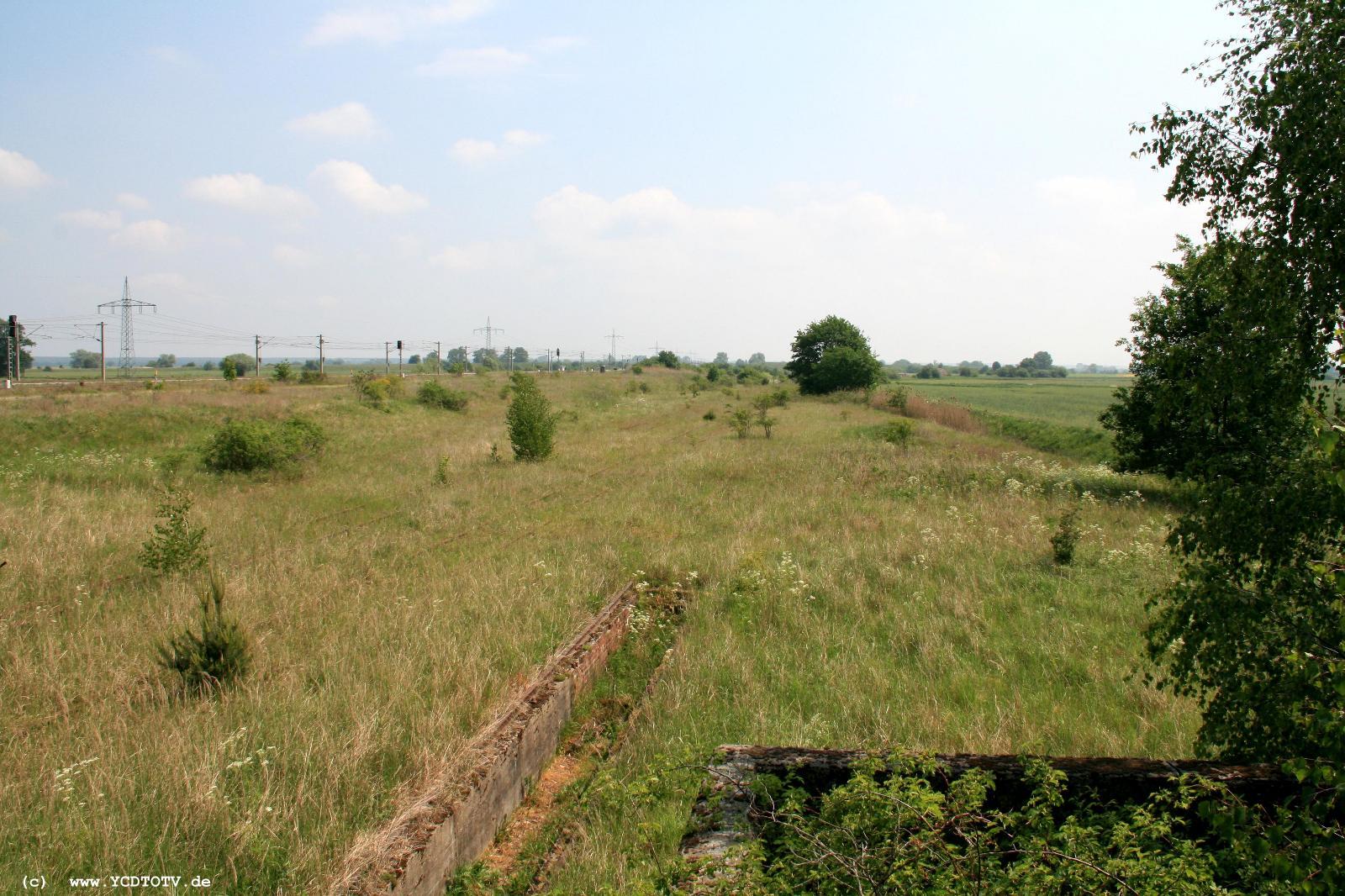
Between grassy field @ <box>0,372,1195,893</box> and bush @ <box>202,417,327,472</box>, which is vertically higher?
bush @ <box>202,417,327,472</box>

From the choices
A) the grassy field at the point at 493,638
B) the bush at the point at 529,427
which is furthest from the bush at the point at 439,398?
the grassy field at the point at 493,638

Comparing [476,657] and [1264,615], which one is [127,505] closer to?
[476,657]

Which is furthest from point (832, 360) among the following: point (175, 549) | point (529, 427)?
point (175, 549)

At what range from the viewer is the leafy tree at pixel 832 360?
191 feet

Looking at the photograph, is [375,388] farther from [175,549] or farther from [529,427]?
[175,549]

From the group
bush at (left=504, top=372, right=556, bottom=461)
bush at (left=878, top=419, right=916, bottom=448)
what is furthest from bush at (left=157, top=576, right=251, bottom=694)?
bush at (left=878, top=419, right=916, bottom=448)

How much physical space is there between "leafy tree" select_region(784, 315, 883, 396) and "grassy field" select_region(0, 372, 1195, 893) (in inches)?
1630

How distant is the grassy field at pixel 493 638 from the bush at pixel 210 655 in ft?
0.65

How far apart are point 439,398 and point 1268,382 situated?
3990 centimetres

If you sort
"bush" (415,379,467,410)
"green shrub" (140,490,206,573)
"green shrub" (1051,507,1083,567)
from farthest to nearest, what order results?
"bush" (415,379,467,410), "green shrub" (1051,507,1083,567), "green shrub" (140,490,206,573)

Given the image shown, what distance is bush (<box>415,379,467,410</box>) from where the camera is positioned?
1555 inches

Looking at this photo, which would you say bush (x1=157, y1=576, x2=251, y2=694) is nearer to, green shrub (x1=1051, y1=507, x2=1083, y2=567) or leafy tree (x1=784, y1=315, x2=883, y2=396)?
green shrub (x1=1051, y1=507, x2=1083, y2=567)

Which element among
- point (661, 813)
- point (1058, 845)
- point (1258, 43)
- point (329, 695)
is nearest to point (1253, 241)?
point (1258, 43)

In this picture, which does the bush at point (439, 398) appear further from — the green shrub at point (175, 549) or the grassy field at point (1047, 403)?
the grassy field at point (1047, 403)
